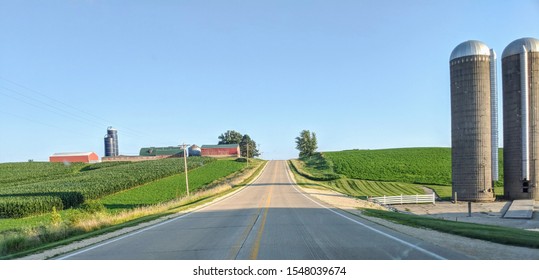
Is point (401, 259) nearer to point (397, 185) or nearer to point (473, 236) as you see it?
point (473, 236)

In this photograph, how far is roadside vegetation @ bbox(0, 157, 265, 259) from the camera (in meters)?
14.5

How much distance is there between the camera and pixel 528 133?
3912 centimetres

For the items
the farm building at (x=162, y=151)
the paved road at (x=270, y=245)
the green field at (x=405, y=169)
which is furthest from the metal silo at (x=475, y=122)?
the farm building at (x=162, y=151)

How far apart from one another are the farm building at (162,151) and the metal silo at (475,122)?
105 m

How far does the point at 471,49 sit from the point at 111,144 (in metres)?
128

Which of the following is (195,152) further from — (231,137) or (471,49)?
(471,49)

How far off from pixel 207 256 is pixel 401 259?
13.9 ft

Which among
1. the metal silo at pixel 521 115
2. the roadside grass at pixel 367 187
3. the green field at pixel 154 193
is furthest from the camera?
the roadside grass at pixel 367 187

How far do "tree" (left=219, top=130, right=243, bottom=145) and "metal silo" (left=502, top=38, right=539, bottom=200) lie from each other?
156m

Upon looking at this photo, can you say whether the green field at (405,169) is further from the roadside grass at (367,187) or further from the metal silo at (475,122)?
the metal silo at (475,122)

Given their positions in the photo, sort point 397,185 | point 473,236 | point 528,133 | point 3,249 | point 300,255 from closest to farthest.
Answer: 1. point 300,255
2. point 473,236
3. point 3,249
4. point 528,133
5. point 397,185

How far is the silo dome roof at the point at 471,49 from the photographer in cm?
4028

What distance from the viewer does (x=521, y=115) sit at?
1551 inches

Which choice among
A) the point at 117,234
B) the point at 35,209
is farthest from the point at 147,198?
the point at 117,234
